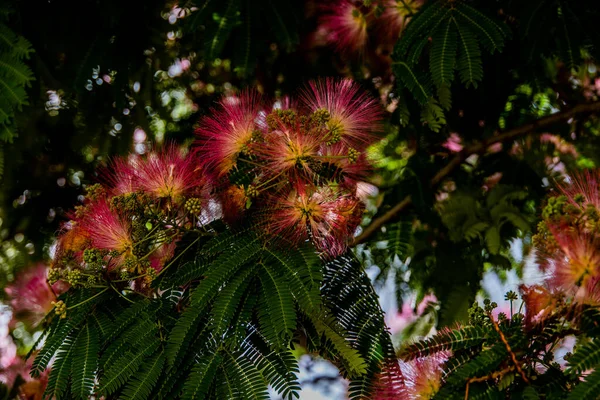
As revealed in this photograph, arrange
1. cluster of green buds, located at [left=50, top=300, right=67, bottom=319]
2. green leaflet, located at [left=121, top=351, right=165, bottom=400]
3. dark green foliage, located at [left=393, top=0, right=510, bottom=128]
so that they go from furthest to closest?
dark green foliage, located at [left=393, top=0, right=510, bottom=128] < cluster of green buds, located at [left=50, top=300, right=67, bottom=319] < green leaflet, located at [left=121, top=351, right=165, bottom=400]

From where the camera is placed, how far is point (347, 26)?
4.09 meters

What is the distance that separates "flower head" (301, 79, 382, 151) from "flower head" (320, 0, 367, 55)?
4.71 ft

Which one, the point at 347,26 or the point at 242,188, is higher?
the point at 347,26

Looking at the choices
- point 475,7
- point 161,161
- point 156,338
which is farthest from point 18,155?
point 475,7

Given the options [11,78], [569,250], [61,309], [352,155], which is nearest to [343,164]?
[352,155]

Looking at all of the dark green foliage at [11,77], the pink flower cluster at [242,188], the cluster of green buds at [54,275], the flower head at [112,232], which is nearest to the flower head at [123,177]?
the pink flower cluster at [242,188]

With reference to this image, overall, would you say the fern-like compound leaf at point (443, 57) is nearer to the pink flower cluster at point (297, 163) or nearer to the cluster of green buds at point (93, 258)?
the pink flower cluster at point (297, 163)

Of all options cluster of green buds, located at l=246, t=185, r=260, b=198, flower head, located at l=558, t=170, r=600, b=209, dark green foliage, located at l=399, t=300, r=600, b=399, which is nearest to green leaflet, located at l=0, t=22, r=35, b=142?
cluster of green buds, located at l=246, t=185, r=260, b=198

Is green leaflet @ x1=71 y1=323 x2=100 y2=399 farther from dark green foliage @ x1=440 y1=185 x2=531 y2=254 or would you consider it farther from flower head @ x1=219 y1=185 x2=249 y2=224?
dark green foliage @ x1=440 y1=185 x2=531 y2=254

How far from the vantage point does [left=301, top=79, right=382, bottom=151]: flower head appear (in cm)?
258

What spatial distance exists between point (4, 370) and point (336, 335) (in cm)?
195

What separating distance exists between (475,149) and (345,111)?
1.46 metres

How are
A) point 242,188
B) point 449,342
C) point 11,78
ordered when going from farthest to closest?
point 11,78
point 242,188
point 449,342

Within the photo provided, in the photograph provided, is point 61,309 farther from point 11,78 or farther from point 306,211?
point 11,78
